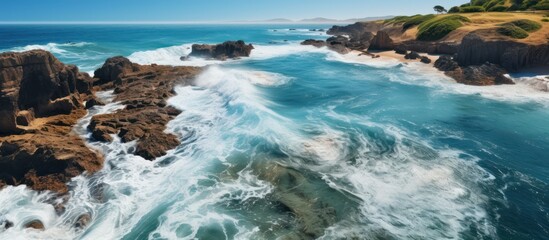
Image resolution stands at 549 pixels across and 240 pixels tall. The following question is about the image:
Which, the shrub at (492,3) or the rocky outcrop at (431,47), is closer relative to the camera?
the rocky outcrop at (431,47)

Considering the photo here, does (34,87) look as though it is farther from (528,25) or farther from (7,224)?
(528,25)

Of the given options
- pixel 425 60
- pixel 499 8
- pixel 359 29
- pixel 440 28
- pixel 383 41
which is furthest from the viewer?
pixel 359 29

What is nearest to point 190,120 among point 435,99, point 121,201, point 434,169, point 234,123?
point 234,123

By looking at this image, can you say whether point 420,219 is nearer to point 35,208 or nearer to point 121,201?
point 121,201

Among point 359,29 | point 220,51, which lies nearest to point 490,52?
point 220,51

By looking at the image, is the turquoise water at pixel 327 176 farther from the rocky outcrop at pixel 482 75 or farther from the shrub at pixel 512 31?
the shrub at pixel 512 31

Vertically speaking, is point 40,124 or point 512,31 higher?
point 512,31

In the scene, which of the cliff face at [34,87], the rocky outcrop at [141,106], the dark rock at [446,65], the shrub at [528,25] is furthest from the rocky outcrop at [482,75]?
the cliff face at [34,87]
